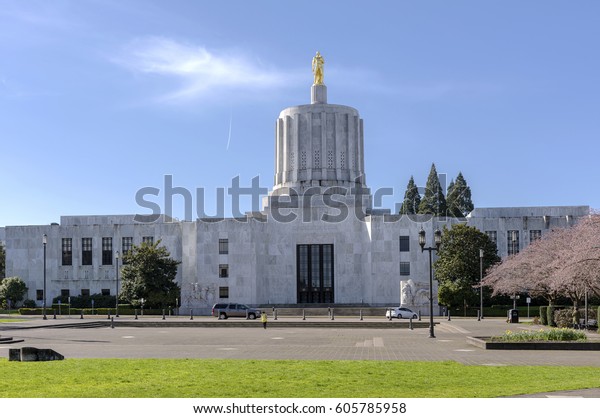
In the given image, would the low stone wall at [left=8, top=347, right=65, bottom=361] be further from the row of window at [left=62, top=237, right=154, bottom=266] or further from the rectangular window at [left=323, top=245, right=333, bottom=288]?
the row of window at [left=62, top=237, right=154, bottom=266]

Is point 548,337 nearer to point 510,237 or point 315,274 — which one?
point 315,274

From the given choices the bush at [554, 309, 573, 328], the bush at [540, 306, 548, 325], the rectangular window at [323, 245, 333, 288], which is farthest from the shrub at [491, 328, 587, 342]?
the rectangular window at [323, 245, 333, 288]

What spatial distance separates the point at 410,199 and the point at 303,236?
43.2 m

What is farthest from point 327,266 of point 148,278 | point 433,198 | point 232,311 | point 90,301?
point 433,198

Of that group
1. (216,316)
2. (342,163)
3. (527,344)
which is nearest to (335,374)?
(527,344)

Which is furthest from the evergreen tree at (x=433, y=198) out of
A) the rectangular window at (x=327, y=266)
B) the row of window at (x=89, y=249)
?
the row of window at (x=89, y=249)

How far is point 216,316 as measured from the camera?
62812 mm

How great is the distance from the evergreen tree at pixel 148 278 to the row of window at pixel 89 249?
12643 millimetres

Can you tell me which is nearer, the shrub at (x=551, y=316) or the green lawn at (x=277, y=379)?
the green lawn at (x=277, y=379)

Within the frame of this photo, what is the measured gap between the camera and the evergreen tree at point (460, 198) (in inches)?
4688

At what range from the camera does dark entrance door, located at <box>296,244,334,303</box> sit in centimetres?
8119

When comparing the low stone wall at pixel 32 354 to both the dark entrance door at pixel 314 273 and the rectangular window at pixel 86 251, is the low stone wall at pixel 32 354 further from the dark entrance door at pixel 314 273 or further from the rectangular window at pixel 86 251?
the rectangular window at pixel 86 251

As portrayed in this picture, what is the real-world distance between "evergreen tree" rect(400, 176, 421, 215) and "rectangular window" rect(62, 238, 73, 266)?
52017 millimetres

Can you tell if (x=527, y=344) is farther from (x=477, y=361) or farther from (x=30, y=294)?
(x=30, y=294)
